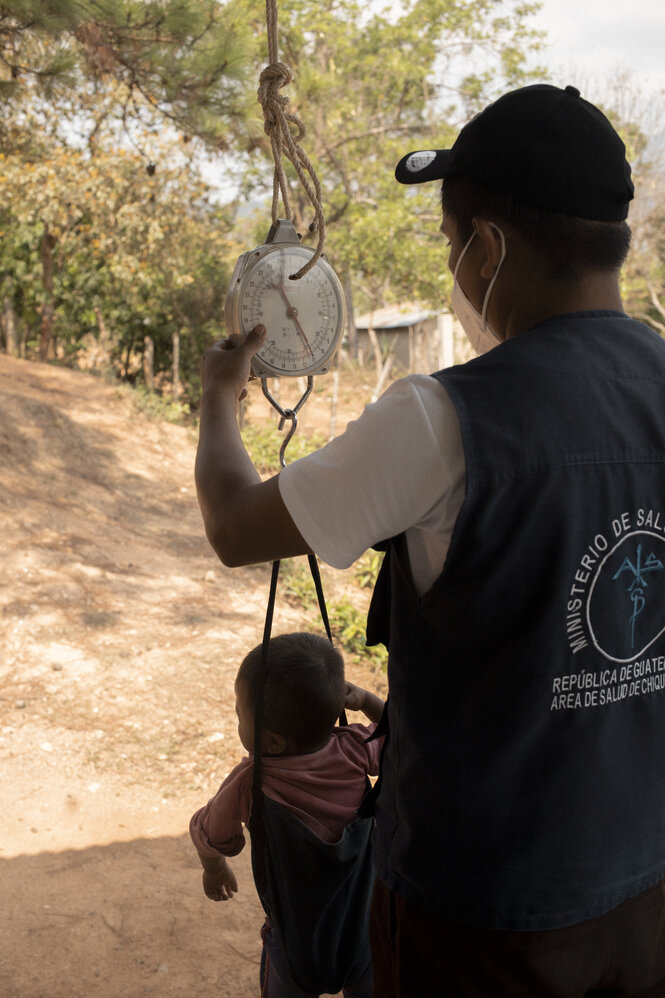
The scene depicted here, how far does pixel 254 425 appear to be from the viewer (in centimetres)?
1129

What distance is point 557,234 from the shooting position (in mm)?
1095

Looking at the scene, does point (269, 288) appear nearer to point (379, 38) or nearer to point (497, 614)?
point (497, 614)

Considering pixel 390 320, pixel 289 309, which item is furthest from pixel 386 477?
pixel 390 320

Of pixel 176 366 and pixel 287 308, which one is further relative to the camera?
pixel 176 366

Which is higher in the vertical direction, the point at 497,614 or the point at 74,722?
the point at 497,614

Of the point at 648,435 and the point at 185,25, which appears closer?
the point at 648,435

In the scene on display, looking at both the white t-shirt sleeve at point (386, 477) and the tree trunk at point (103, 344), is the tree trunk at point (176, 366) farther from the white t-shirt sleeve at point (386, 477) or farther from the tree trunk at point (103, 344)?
the white t-shirt sleeve at point (386, 477)

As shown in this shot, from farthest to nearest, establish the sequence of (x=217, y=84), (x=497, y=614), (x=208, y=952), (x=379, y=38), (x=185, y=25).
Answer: (x=379, y=38) → (x=217, y=84) → (x=185, y=25) → (x=208, y=952) → (x=497, y=614)

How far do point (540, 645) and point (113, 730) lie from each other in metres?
3.44

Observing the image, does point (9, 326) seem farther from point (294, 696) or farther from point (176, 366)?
point (294, 696)

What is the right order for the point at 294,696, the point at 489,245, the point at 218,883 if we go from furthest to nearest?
the point at 218,883 < the point at 294,696 < the point at 489,245

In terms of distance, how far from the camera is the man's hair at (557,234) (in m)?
1.09

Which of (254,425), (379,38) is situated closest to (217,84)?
(254,425)

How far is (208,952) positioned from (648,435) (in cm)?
236
